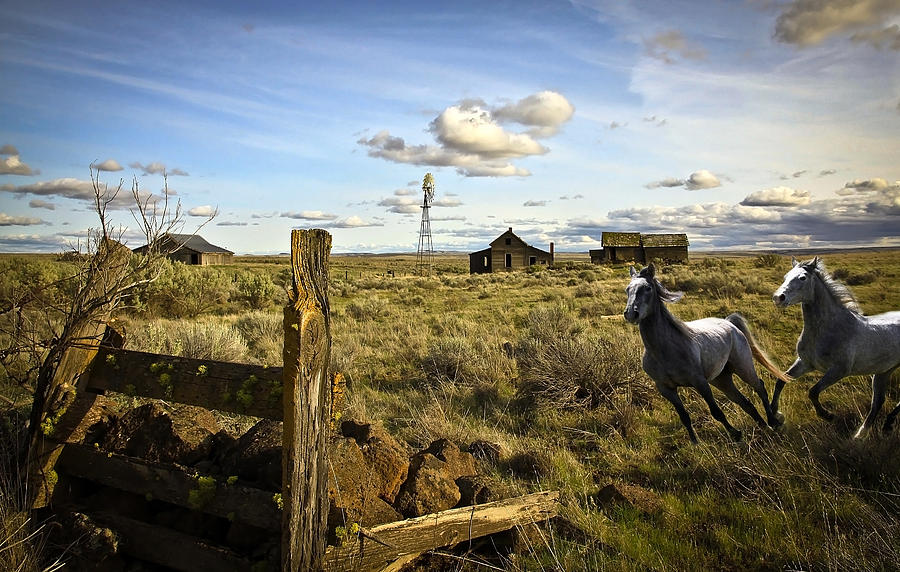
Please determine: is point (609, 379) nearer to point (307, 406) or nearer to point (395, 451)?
point (395, 451)

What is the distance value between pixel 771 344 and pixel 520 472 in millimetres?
8320

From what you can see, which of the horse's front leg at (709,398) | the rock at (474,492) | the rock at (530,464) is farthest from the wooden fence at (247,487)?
the horse's front leg at (709,398)

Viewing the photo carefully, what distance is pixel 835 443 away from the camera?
4.67 m

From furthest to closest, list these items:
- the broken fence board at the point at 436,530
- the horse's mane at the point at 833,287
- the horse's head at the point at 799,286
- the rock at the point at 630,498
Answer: the horse's mane at the point at 833,287
the horse's head at the point at 799,286
the rock at the point at 630,498
the broken fence board at the point at 436,530

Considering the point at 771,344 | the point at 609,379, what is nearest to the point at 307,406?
the point at 609,379

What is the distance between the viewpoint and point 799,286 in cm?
532

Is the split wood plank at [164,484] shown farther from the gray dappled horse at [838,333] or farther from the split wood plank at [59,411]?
the gray dappled horse at [838,333]

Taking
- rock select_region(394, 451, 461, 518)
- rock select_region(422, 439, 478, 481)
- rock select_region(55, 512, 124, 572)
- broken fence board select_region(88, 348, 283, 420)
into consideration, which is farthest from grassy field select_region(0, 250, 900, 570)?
rock select_region(55, 512, 124, 572)

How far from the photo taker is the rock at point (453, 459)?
13.7 feet

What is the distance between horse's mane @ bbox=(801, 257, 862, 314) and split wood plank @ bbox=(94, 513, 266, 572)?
18.7 feet

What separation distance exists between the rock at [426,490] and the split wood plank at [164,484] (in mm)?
882

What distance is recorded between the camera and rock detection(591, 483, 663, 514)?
4.12 meters

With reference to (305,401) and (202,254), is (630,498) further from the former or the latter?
→ (202,254)

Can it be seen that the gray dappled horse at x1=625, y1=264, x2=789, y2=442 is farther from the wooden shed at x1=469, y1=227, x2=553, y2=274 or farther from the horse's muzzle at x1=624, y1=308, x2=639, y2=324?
the wooden shed at x1=469, y1=227, x2=553, y2=274
